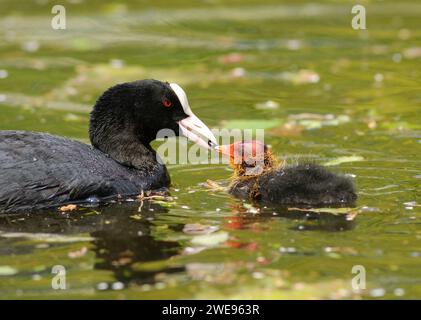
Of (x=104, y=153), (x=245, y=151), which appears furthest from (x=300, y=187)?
(x=104, y=153)

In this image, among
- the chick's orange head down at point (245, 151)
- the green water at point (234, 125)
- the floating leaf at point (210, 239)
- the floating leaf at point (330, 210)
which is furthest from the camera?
the chick's orange head down at point (245, 151)

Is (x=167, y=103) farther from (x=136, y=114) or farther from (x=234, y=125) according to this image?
(x=234, y=125)

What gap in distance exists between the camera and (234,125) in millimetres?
12320

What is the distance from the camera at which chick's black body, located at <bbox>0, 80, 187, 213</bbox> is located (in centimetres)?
886

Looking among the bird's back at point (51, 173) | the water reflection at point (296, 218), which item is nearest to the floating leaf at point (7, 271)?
the bird's back at point (51, 173)

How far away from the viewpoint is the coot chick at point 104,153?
8867 millimetres

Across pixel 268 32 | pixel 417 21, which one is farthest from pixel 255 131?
pixel 417 21

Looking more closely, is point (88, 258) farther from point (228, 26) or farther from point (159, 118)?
point (228, 26)

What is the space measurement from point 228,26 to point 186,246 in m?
10.1

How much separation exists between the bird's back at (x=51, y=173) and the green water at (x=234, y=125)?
0.20 m

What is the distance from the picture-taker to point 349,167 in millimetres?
10352

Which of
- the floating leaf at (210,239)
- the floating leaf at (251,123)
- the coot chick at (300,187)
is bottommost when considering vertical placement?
the floating leaf at (210,239)

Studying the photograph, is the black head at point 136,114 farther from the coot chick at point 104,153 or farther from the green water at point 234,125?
the green water at point 234,125
